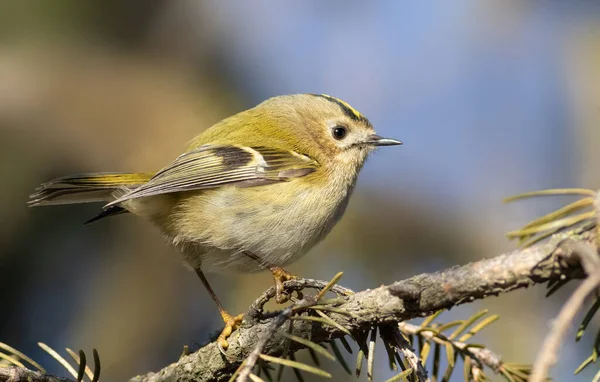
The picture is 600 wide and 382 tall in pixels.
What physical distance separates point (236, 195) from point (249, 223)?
0.39 ft

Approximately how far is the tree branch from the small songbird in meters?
0.60

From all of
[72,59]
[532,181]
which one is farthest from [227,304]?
[532,181]

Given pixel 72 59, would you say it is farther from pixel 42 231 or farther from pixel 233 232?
pixel 233 232

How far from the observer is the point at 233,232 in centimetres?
205

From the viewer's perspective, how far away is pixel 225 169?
2184mm

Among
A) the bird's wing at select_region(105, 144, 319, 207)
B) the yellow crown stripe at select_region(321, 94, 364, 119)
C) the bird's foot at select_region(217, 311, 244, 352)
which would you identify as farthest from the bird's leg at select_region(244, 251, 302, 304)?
the yellow crown stripe at select_region(321, 94, 364, 119)

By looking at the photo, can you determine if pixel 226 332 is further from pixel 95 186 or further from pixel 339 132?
pixel 339 132

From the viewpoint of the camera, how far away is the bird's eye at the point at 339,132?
256 centimetres

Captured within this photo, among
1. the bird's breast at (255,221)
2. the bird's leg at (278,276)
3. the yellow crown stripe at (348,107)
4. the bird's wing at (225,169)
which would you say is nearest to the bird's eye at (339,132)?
the yellow crown stripe at (348,107)

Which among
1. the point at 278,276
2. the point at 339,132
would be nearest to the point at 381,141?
the point at 339,132

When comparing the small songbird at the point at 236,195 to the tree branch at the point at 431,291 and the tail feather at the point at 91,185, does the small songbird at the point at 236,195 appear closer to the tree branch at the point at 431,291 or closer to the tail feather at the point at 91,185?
the tail feather at the point at 91,185

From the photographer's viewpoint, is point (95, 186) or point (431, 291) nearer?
point (431, 291)

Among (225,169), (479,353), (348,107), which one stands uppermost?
(348,107)

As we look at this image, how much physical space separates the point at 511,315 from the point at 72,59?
7.54 feet
